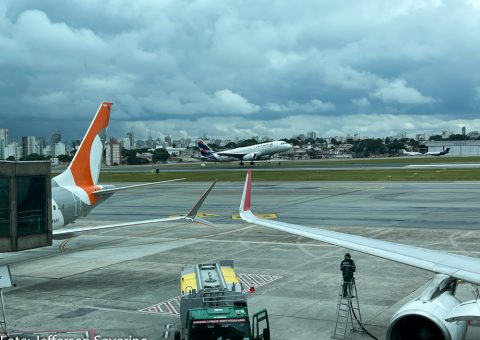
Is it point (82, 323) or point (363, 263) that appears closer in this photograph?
point (82, 323)

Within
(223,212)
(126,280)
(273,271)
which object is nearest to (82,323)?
(126,280)

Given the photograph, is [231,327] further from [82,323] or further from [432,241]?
[432,241]

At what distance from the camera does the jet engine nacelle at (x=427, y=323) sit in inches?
411

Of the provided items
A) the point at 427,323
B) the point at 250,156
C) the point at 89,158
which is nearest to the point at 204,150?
the point at 250,156

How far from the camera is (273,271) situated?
23906 mm

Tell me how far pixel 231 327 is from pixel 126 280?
39.0 ft

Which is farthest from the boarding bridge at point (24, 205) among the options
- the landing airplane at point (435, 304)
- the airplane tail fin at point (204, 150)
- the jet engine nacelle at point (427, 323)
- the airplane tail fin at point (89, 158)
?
the airplane tail fin at point (204, 150)

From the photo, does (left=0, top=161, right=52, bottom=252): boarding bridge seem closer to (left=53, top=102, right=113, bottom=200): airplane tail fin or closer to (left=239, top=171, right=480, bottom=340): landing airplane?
(left=53, top=102, right=113, bottom=200): airplane tail fin

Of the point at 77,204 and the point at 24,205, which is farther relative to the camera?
the point at 77,204

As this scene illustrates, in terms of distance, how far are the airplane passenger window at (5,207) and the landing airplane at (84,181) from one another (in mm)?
8596

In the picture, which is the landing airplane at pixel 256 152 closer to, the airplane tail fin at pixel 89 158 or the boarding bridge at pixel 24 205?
the airplane tail fin at pixel 89 158

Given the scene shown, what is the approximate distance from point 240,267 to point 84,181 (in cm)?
1191

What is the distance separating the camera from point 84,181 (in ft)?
103

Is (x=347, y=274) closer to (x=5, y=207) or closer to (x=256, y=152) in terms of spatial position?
(x=5, y=207)
